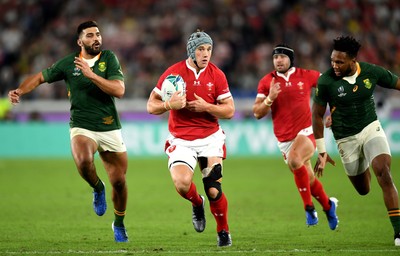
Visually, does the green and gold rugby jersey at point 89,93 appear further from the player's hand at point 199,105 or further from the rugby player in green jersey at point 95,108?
the player's hand at point 199,105

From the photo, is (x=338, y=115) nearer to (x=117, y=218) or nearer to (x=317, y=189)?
(x=317, y=189)

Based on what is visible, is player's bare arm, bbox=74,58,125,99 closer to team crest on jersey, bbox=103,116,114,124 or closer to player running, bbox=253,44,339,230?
team crest on jersey, bbox=103,116,114,124

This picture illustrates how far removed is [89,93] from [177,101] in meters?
1.52

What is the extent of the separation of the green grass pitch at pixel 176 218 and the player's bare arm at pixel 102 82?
6.23 feet

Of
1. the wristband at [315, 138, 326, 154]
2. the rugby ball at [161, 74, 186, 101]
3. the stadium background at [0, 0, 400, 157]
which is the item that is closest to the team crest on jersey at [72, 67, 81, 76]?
the rugby ball at [161, 74, 186, 101]

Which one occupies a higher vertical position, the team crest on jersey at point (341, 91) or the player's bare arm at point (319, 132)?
the team crest on jersey at point (341, 91)

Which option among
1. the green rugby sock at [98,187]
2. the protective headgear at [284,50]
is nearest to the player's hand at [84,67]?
the green rugby sock at [98,187]

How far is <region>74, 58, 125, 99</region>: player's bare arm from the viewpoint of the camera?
9996 mm

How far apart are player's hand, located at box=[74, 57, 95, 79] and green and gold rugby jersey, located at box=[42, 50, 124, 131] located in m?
0.34

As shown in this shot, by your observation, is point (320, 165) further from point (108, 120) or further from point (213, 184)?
point (108, 120)

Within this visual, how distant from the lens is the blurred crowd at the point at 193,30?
84.5 ft

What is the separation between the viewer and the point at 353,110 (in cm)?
1021

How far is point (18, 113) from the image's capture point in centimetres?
2523

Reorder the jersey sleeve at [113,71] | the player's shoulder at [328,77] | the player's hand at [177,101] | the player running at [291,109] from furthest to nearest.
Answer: the player running at [291,109]
the jersey sleeve at [113,71]
the player's shoulder at [328,77]
the player's hand at [177,101]
